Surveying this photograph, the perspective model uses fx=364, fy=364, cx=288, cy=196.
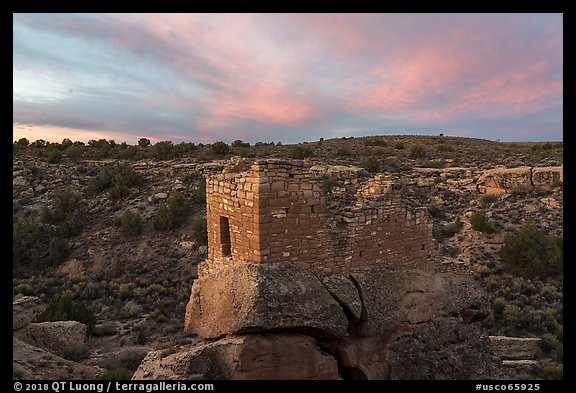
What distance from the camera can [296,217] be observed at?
20.1 feet

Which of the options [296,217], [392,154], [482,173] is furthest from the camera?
[392,154]

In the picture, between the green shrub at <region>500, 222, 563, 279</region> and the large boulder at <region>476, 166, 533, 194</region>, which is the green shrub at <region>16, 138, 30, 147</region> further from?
the green shrub at <region>500, 222, 563, 279</region>

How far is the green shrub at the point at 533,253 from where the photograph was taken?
599 inches

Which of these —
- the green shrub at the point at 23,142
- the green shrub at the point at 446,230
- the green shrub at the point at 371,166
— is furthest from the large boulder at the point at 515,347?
the green shrub at the point at 23,142

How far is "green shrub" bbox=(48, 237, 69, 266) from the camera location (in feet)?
65.5

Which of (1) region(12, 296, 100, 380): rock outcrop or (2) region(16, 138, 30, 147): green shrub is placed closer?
(1) region(12, 296, 100, 380): rock outcrop

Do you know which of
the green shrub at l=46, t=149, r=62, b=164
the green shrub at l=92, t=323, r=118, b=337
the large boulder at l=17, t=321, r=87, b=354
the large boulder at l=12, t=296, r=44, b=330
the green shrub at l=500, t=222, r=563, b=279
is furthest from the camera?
the green shrub at l=46, t=149, r=62, b=164

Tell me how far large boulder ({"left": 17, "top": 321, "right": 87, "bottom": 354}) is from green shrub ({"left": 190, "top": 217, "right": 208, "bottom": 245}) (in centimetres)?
822

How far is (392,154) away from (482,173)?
362 inches

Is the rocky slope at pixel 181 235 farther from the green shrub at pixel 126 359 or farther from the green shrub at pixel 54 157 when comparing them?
the green shrub at pixel 54 157

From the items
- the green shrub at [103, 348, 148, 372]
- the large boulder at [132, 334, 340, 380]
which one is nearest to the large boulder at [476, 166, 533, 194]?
the large boulder at [132, 334, 340, 380]

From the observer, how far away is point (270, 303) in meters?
5.53
